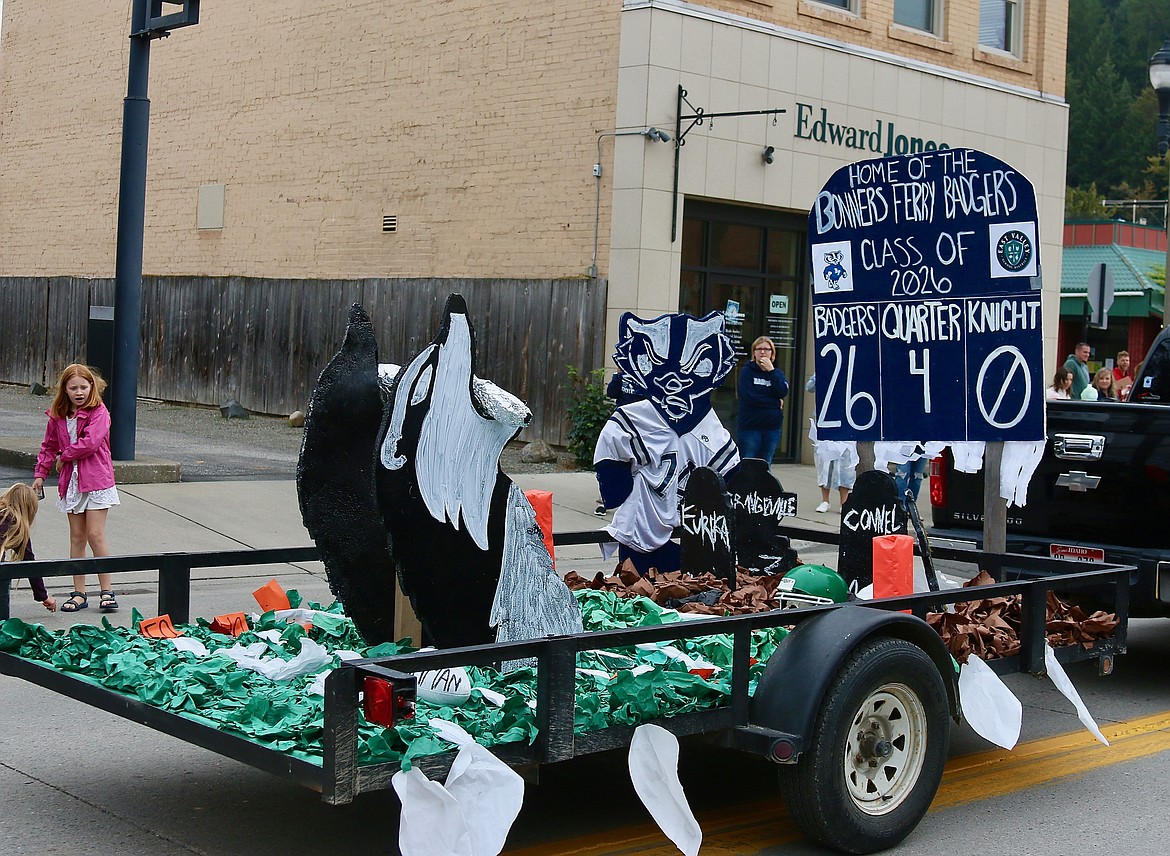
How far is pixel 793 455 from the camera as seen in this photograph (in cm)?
1889

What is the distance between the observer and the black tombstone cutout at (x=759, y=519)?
24.1 feet

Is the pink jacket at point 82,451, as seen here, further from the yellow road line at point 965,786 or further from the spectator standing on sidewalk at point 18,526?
the yellow road line at point 965,786

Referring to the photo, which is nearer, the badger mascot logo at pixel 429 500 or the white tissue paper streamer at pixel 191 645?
the badger mascot logo at pixel 429 500

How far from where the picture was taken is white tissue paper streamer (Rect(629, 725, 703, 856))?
13.9 ft

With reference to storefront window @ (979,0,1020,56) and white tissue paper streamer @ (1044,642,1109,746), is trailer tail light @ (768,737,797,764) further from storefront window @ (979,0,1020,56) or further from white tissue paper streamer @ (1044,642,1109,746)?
storefront window @ (979,0,1020,56)

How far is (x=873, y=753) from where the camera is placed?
4.80 m

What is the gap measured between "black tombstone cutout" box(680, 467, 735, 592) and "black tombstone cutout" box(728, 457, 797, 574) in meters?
0.18

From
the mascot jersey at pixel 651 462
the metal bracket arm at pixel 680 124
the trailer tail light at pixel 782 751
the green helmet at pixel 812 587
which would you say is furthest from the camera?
the metal bracket arm at pixel 680 124

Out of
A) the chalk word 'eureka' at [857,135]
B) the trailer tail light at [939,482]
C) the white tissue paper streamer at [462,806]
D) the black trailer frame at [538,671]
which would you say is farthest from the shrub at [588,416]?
the white tissue paper streamer at [462,806]

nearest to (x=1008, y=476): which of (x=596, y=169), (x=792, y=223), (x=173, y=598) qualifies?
(x=173, y=598)

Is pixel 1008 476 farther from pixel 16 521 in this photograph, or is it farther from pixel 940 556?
pixel 16 521

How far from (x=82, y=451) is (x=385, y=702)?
6.03 m

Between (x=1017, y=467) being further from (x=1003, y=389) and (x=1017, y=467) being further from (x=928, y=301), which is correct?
(x=928, y=301)

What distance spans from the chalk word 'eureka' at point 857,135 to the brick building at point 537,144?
0.04 m
